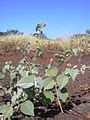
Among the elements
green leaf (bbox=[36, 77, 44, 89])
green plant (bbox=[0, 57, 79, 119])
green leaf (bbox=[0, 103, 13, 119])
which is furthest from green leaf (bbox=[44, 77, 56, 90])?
green leaf (bbox=[0, 103, 13, 119])

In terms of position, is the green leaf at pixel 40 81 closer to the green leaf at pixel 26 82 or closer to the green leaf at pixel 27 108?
the green leaf at pixel 26 82

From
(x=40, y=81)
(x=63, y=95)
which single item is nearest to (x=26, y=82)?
(x=40, y=81)

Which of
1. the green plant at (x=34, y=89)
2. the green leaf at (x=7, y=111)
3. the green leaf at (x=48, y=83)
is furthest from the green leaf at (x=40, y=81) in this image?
the green leaf at (x=7, y=111)

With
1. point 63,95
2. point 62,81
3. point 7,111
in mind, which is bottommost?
point 7,111

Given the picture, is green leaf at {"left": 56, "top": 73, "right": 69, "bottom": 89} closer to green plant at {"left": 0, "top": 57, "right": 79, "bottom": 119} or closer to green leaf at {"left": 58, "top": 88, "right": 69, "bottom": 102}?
green plant at {"left": 0, "top": 57, "right": 79, "bottom": 119}

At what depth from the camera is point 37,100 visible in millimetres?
3684

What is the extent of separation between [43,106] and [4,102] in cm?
45

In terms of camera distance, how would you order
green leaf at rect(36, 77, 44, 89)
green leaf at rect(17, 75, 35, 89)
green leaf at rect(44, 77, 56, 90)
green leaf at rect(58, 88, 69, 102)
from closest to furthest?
green leaf at rect(17, 75, 35, 89) < green leaf at rect(36, 77, 44, 89) < green leaf at rect(44, 77, 56, 90) < green leaf at rect(58, 88, 69, 102)

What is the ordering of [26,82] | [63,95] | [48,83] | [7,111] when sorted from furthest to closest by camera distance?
1. [63,95]
2. [48,83]
3. [7,111]
4. [26,82]

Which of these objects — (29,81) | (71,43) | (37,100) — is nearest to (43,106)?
(37,100)

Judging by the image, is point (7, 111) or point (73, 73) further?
Answer: point (73, 73)

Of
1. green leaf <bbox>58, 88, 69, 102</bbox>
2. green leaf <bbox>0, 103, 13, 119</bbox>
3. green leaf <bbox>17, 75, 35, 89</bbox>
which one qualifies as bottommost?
green leaf <bbox>0, 103, 13, 119</bbox>

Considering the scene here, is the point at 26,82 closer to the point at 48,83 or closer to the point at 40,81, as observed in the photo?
the point at 40,81

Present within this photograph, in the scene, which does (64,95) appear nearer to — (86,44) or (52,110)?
(52,110)
